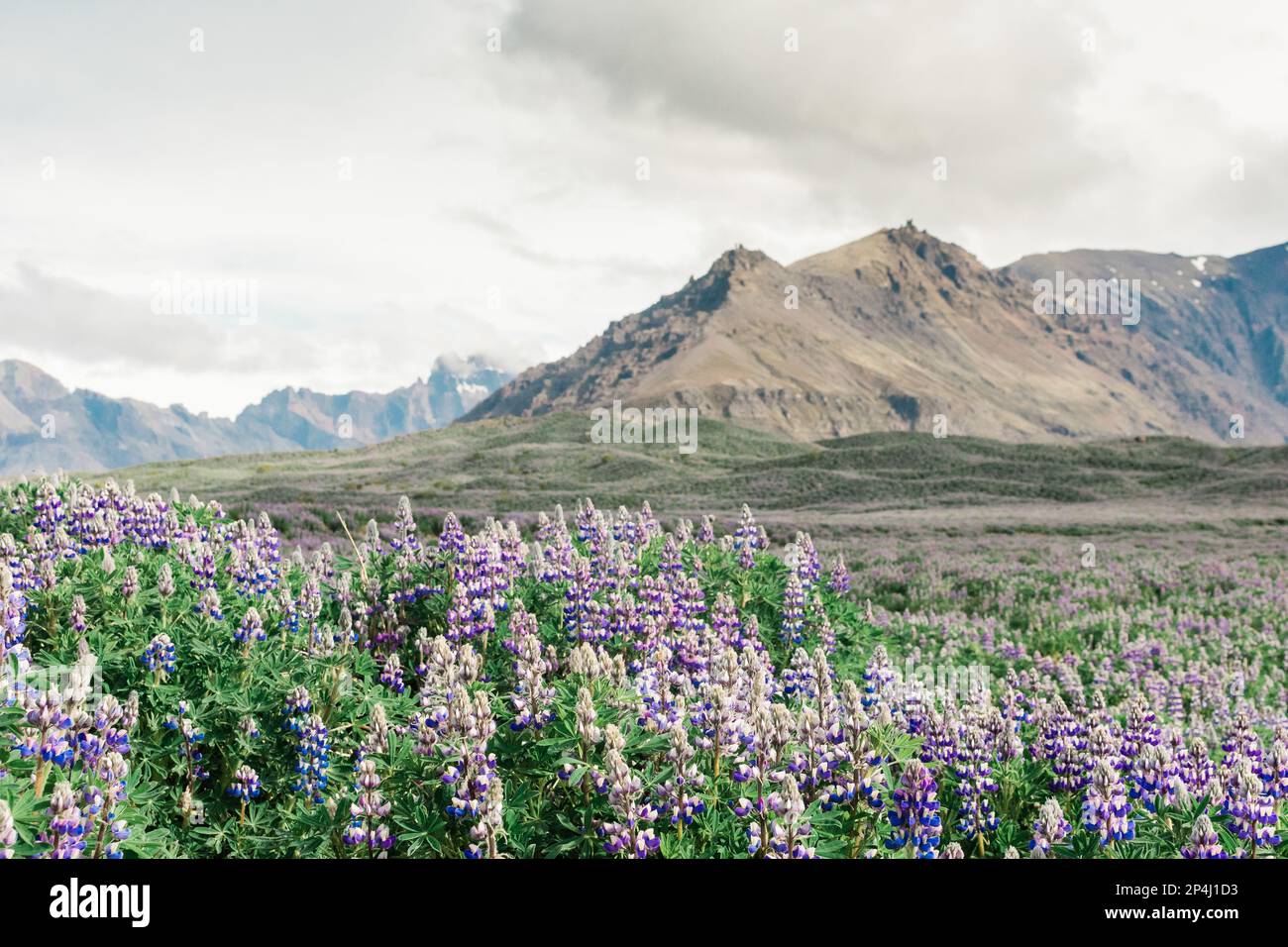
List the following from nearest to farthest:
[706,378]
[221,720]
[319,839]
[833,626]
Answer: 1. [319,839]
2. [221,720]
3. [833,626]
4. [706,378]

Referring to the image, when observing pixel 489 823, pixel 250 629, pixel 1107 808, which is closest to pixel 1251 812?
pixel 1107 808

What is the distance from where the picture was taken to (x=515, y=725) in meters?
4.54

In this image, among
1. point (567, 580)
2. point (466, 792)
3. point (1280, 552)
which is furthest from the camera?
point (1280, 552)

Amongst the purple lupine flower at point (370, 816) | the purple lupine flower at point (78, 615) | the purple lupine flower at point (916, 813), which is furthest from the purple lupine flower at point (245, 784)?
the purple lupine flower at point (916, 813)

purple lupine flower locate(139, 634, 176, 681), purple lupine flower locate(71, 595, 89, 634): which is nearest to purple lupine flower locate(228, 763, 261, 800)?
purple lupine flower locate(139, 634, 176, 681)

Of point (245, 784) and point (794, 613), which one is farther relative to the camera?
point (794, 613)

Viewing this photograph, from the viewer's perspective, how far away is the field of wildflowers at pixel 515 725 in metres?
3.70

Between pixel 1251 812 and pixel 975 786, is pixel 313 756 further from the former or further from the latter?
pixel 1251 812

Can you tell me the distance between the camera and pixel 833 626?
831 centimetres

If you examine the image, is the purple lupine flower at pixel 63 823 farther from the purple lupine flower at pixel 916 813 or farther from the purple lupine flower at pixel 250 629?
the purple lupine flower at pixel 916 813

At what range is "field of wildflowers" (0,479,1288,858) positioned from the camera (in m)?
3.70
